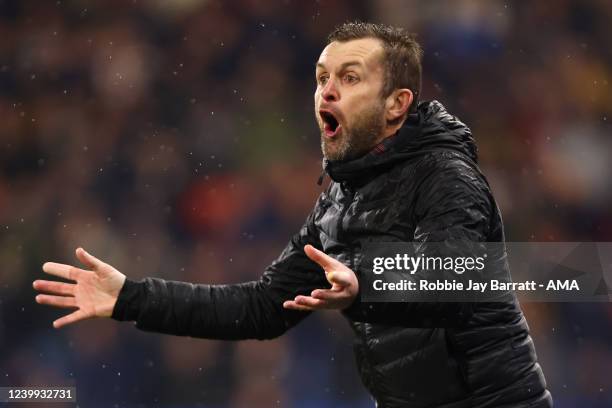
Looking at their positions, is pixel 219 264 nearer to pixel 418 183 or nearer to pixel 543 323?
pixel 543 323

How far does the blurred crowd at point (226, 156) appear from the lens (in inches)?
198

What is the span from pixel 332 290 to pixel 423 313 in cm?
25

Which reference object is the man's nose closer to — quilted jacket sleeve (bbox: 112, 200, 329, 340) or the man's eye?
the man's eye

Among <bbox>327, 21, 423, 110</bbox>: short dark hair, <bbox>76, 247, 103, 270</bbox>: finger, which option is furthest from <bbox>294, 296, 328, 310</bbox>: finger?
<bbox>327, 21, 423, 110</bbox>: short dark hair

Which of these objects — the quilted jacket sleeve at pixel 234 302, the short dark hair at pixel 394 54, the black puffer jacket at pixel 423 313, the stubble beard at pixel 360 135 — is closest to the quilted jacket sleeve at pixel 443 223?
the black puffer jacket at pixel 423 313

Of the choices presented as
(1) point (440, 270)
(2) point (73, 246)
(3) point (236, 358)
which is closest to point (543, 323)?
(3) point (236, 358)

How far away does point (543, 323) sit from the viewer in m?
5.19

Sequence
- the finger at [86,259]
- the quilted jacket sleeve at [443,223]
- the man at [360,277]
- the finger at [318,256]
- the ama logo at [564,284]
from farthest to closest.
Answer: the ama logo at [564,284] → the finger at [86,259] → the man at [360,277] → the quilted jacket sleeve at [443,223] → the finger at [318,256]

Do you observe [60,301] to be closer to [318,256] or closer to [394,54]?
[318,256]

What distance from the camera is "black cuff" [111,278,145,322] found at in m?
2.77

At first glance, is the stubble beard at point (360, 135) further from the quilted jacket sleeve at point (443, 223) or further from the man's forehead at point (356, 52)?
the quilted jacket sleeve at point (443, 223)

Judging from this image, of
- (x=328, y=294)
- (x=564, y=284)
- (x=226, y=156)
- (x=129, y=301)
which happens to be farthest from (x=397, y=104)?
(x=226, y=156)

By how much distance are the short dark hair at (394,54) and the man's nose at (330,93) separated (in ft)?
0.49

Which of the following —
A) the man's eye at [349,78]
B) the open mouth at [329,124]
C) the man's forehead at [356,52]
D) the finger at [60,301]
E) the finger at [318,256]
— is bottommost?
→ the finger at [318,256]
